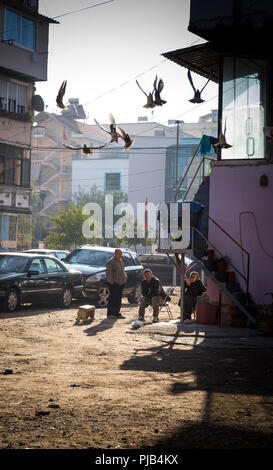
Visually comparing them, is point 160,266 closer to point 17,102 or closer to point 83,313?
point 17,102

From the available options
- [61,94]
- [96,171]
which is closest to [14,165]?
[96,171]

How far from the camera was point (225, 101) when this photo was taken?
1798 cm

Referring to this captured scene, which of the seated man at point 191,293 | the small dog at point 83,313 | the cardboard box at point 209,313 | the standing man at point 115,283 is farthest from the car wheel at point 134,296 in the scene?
the cardboard box at point 209,313

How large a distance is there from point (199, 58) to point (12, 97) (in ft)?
86.0

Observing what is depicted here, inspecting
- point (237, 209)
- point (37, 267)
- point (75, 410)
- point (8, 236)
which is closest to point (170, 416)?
point (75, 410)

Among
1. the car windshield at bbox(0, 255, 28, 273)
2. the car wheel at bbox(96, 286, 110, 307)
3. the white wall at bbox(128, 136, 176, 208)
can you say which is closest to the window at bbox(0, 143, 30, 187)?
the car wheel at bbox(96, 286, 110, 307)

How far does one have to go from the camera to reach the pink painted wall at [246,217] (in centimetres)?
1681

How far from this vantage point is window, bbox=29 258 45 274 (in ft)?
67.2

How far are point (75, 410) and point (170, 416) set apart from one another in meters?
0.97

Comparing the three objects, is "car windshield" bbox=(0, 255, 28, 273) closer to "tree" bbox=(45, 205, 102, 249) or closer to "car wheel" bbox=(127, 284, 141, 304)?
"car wheel" bbox=(127, 284, 141, 304)

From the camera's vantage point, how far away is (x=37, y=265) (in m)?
20.8

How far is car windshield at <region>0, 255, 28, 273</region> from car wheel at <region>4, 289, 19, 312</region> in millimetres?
811

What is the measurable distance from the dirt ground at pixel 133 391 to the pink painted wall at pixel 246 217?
9.43 feet
